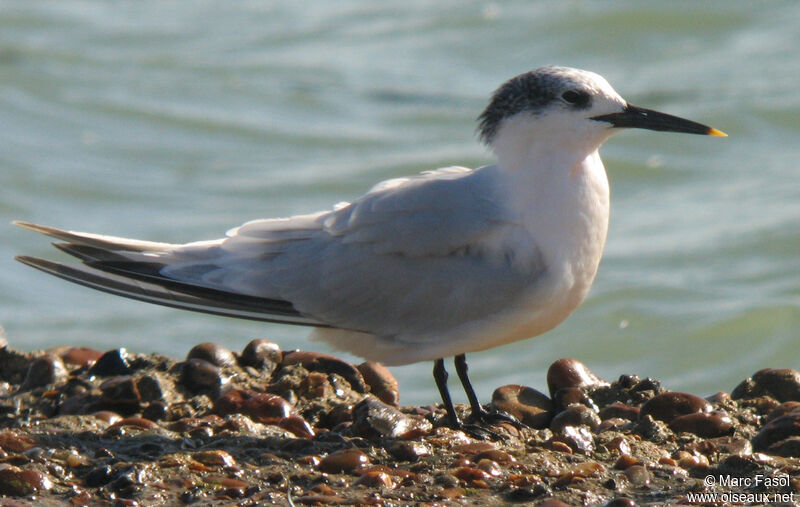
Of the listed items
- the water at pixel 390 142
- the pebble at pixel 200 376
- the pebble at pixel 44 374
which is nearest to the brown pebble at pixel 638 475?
the pebble at pixel 200 376

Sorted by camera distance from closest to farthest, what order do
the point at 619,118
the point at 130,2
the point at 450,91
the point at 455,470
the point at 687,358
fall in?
the point at 455,470
the point at 619,118
the point at 687,358
the point at 450,91
the point at 130,2

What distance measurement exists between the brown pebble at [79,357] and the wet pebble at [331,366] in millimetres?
902

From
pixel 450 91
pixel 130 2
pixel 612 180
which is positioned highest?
pixel 130 2

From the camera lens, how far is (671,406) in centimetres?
493

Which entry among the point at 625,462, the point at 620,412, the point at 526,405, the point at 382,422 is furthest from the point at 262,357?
the point at 625,462

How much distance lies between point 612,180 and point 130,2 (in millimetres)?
7938

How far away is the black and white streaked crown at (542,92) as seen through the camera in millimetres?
5018

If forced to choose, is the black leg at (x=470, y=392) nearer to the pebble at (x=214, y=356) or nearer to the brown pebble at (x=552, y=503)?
the pebble at (x=214, y=356)

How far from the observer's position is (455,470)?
14.0 ft

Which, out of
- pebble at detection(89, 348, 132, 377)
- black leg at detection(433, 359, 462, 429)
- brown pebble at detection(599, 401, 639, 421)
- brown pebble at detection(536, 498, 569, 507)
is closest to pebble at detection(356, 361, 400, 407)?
black leg at detection(433, 359, 462, 429)

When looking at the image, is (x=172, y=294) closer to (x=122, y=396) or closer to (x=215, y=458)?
(x=122, y=396)

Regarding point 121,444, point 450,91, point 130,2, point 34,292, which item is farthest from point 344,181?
point 121,444

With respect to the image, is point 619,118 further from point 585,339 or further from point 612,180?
point 612,180

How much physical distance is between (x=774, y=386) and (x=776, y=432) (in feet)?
2.48
